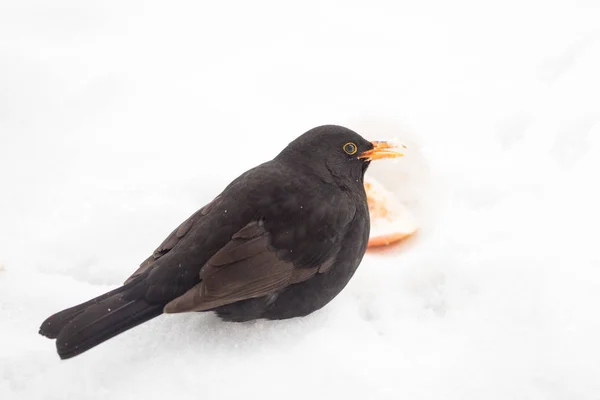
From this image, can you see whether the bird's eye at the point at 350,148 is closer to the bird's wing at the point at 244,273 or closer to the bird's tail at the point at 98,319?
the bird's wing at the point at 244,273

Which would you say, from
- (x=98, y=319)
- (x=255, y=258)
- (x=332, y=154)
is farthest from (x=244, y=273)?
(x=332, y=154)

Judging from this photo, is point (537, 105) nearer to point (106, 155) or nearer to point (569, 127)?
point (569, 127)

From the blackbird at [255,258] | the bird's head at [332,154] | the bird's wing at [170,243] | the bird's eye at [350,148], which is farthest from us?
the bird's eye at [350,148]

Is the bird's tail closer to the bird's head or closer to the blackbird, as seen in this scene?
the blackbird

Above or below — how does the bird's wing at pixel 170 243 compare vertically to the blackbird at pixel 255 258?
above

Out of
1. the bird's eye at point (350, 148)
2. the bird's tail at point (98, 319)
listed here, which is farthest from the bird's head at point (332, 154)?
the bird's tail at point (98, 319)

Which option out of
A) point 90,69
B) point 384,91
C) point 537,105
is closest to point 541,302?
point 537,105
